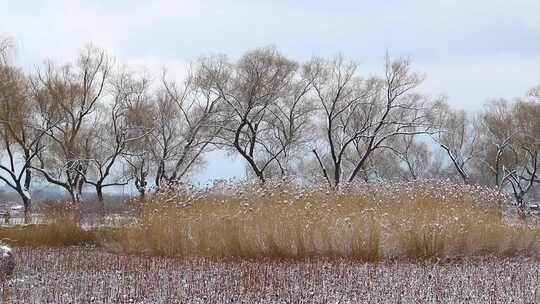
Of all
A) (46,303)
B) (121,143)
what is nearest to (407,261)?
(46,303)

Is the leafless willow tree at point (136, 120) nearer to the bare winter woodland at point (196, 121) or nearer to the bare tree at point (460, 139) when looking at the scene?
the bare winter woodland at point (196, 121)

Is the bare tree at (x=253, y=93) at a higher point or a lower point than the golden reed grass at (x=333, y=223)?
higher

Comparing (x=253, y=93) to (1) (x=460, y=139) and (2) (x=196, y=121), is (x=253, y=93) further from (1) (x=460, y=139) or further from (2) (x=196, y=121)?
(1) (x=460, y=139)

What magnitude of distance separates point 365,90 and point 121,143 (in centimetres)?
1382

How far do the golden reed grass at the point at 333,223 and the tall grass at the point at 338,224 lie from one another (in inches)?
0.7

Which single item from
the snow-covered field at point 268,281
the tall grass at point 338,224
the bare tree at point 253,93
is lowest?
the snow-covered field at point 268,281

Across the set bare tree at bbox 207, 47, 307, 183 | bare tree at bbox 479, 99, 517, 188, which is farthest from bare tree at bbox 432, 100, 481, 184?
bare tree at bbox 207, 47, 307, 183

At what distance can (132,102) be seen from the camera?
35.3 metres

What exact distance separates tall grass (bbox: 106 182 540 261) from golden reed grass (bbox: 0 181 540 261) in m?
0.02

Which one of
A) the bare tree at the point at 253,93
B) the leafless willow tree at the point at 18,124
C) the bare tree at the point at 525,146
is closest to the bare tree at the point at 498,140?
the bare tree at the point at 525,146

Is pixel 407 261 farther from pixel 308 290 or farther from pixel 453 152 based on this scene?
pixel 453 152

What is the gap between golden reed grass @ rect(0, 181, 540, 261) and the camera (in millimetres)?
11008

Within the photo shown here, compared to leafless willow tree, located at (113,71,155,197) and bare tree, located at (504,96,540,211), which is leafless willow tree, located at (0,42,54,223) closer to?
leafless willow tree, located at (113,71,155,197)

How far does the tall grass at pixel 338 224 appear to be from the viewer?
36.1 ft
